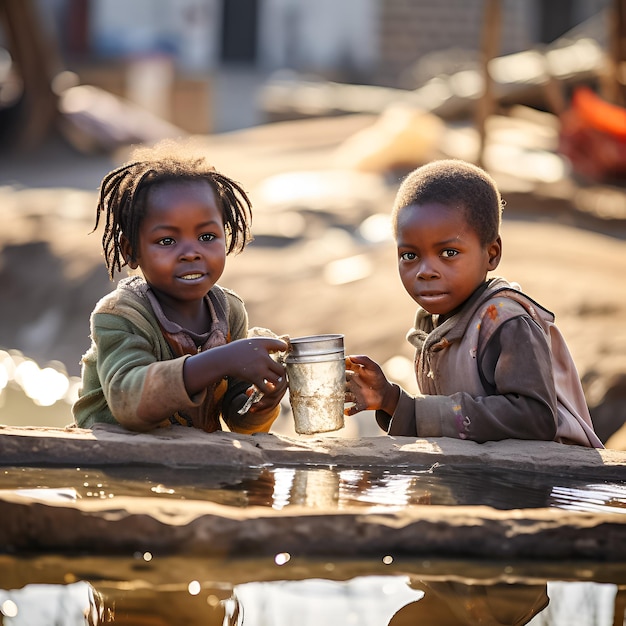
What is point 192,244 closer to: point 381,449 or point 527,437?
point 381,449

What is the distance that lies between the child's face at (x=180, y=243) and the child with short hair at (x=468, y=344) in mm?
476

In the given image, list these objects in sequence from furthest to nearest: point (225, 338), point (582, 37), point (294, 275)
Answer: point (582, 37), point (294, 275), point (225, 338)

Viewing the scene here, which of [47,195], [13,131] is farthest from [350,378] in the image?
[13,131]

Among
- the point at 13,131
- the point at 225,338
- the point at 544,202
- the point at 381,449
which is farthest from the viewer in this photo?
the point at 13,131

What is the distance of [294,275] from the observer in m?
8.38

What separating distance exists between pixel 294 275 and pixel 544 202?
3473 mm

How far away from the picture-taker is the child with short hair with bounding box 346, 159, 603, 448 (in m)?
3.00

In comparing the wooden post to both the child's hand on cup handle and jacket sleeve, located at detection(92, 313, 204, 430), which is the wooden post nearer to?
the child's hand on cup handle

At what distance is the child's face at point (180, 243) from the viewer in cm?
310

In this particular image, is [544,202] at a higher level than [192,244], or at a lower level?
higher

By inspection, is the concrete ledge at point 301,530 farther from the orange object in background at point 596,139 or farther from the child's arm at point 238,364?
the orange object in background at point 596,139

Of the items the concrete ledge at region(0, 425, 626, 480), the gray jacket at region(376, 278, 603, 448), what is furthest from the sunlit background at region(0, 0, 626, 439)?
the concrete ledge at region(0, 425, 626, 480)

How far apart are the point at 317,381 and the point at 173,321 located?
56 centimetres

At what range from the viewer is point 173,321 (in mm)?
3197
